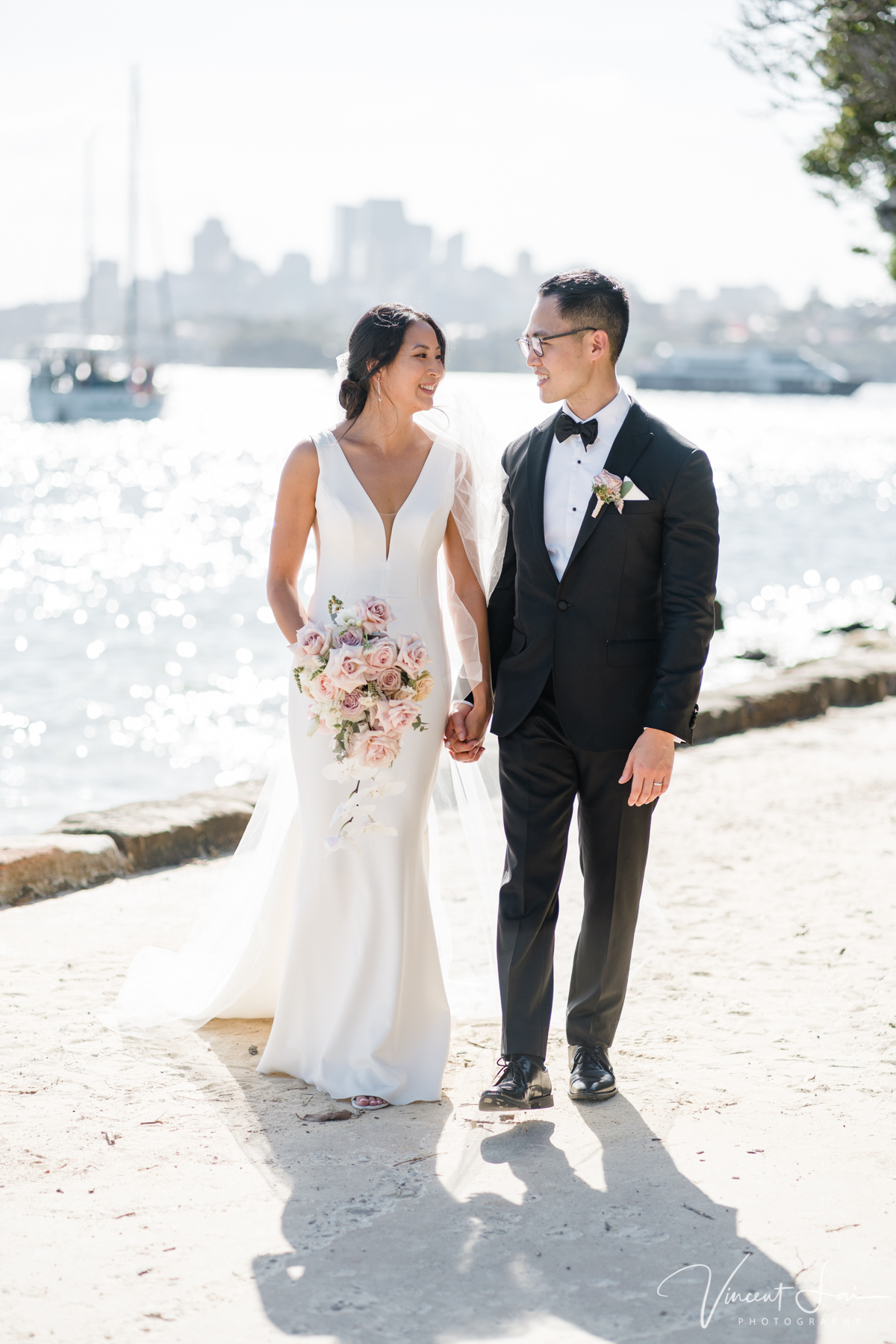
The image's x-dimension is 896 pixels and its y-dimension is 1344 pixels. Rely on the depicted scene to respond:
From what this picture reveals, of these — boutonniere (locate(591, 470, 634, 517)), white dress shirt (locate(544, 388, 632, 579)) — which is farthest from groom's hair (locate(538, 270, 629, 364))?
boutonniere (locate(591, 470, 634, 517))

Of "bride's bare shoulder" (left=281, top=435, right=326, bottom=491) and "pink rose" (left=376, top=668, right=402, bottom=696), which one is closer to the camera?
"pink rose" (left=376, top=668, right=402, bottom=696)

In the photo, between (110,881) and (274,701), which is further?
(274,701)

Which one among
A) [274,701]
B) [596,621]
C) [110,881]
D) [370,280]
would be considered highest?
[370,280]

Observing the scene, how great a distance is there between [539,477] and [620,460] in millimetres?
234

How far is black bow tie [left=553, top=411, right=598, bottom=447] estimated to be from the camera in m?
3.62

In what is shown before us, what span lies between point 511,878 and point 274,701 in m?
12.7

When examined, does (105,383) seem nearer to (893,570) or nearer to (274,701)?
(893,570)

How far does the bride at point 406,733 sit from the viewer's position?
3.84 meters

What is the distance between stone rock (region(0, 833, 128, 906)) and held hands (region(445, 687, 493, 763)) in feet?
7.65

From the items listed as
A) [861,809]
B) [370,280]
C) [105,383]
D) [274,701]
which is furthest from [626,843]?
[370,280]

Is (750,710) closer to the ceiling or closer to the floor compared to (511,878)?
closer to the floor

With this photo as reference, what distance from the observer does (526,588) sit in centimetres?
374

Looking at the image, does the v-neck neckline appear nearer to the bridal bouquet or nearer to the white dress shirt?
the bridal bouquet

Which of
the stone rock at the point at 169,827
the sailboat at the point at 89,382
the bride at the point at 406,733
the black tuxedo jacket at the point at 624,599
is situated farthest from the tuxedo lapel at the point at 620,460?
the sailboat at the point at 89,382
